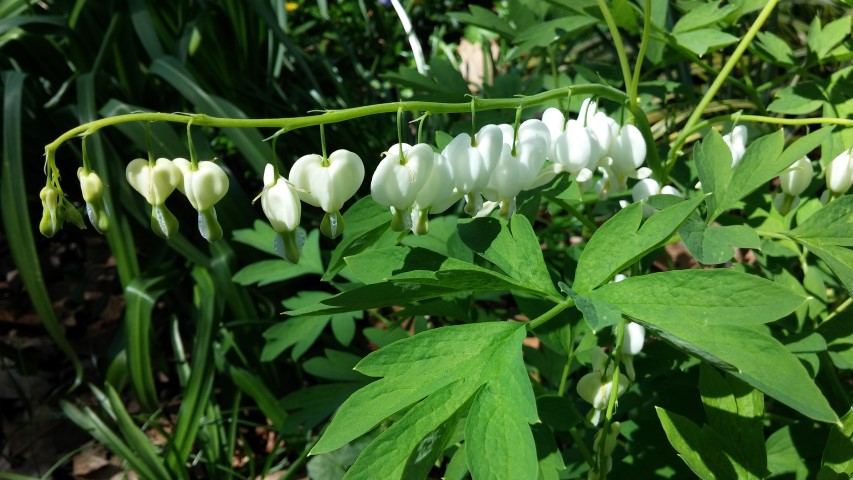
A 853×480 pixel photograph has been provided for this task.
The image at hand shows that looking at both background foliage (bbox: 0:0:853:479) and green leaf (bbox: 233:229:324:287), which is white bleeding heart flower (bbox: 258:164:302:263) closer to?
background foliage (bbox: 0:0:853:479)

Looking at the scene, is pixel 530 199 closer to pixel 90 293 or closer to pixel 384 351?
pixel 384 351

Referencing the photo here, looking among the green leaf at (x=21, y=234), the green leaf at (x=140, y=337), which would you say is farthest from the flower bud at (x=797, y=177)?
the green leaf at (x=21, y=234)

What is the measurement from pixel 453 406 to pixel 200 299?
1.76m

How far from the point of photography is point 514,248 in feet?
3.54

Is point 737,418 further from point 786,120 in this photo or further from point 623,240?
point 786,120

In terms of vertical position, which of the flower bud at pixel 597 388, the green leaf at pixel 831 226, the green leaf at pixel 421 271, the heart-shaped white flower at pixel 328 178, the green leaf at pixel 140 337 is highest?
the heart-shaped white flower at pixel 328 178

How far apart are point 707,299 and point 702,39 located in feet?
2.19

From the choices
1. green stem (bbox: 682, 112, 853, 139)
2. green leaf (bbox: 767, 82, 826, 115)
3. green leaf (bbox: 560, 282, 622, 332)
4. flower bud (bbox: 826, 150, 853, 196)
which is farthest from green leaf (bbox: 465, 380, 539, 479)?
green leaf (bbox: 767, 82, 826, 115)

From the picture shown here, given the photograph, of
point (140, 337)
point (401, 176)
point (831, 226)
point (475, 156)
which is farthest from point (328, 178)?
point (140, 337)

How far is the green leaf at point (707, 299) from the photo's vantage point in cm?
86

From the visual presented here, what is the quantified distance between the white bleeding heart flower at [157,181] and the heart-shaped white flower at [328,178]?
167 millimetres

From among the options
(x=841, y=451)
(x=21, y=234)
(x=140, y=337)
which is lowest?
(x=140, y=337)

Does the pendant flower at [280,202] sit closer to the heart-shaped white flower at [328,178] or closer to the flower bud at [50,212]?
the heart-shaped white flower at [328,178]

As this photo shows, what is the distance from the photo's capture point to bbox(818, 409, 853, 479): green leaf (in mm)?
1080
